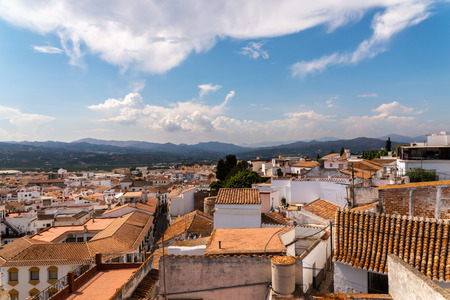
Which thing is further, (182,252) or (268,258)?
(182,252)

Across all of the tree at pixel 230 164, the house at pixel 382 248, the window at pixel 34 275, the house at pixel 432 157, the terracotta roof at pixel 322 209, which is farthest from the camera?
the tree at pixel 230 164

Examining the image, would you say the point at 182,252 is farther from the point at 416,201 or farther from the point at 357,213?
the point at 416,201

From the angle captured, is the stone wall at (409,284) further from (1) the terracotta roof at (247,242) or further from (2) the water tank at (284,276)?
(1) the terracotta roof at (247,242)

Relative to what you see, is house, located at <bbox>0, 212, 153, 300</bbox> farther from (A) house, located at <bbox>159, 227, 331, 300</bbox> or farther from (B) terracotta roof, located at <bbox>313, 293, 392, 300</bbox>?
(B) terracotta roof, located at <bbox>313, 293, 392, 300</bbox>

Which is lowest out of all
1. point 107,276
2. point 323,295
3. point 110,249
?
point 110,249

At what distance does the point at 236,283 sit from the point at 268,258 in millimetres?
924

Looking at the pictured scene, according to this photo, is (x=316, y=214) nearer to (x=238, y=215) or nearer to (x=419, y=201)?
(x=238, y=215)

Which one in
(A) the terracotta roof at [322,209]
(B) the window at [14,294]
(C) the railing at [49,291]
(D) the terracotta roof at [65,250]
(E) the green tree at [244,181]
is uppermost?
(A) the terracotta roof at [322,209]

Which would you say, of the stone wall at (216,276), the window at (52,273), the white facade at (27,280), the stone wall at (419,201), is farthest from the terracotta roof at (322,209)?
the window at (52,273)

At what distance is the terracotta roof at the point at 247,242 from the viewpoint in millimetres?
7059

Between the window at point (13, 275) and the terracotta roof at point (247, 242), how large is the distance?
696 inches

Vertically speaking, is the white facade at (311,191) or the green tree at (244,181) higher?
the white facade at (311,191)

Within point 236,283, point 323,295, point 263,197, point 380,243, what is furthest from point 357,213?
point 263,197

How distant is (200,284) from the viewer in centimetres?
623
